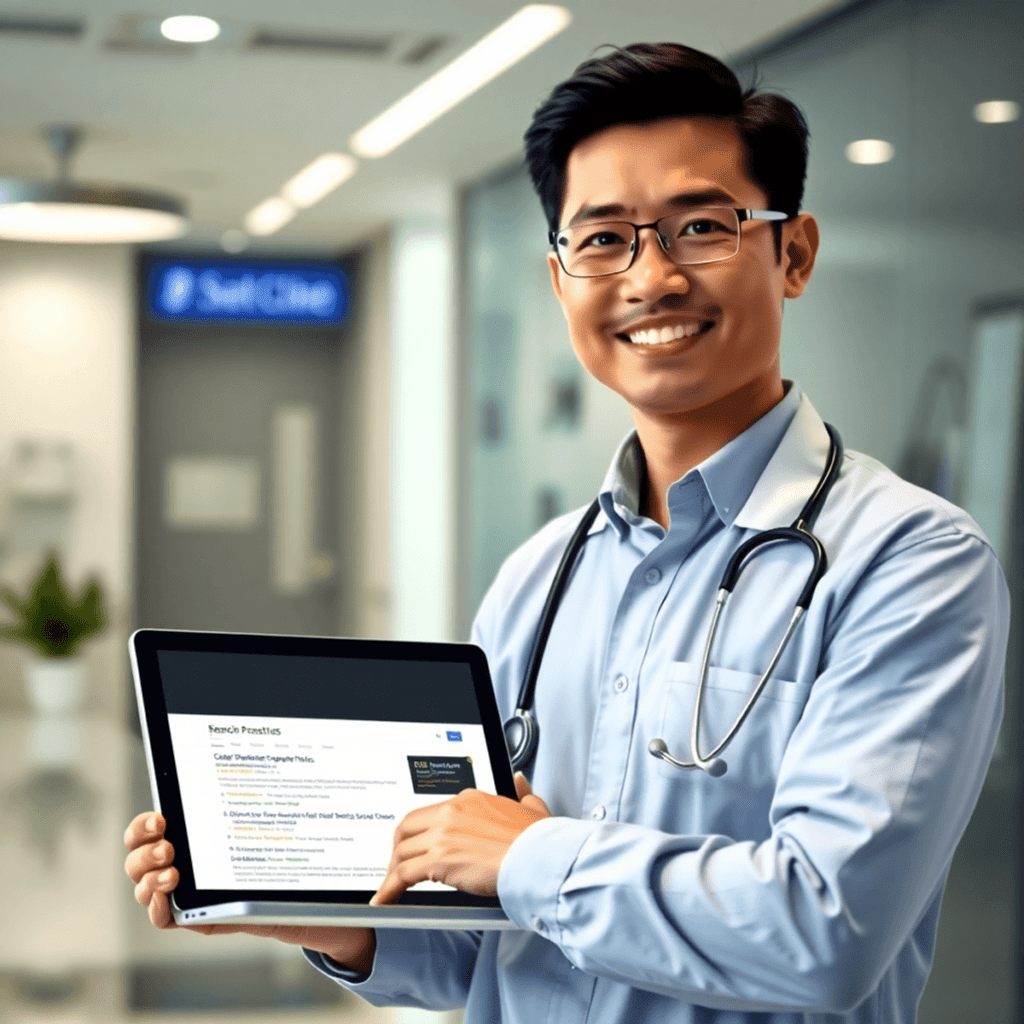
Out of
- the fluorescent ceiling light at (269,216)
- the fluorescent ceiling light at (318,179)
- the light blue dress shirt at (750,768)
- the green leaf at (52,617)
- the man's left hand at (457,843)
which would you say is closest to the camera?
the light blue dress shirt at (750,768)

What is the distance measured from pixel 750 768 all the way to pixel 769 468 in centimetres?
28

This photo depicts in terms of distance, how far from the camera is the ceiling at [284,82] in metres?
3.95

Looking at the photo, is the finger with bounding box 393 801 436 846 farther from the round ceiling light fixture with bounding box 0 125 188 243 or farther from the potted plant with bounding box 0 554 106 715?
the potted plant with bounding box 0 554 106 715

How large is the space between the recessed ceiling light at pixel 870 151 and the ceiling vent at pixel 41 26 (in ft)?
7.54

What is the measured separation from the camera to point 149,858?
111 centimetres

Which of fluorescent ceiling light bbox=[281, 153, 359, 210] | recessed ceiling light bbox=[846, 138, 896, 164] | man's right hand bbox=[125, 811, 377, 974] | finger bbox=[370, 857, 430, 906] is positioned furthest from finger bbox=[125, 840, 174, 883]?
fluorescent ceiling light bbox=[281, 153, 359, 210]

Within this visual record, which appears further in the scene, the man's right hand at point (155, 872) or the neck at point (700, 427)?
the neck at point (700, 427)

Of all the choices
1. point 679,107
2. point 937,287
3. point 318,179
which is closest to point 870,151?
point 937,287

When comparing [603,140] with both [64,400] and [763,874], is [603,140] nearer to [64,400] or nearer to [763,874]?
[763,874]

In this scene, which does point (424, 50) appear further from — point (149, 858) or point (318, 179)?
point (149, 858)

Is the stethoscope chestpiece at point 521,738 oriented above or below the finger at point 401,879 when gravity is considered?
above

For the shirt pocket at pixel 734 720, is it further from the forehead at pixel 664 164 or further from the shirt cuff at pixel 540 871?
the forehead at pixel 664 164

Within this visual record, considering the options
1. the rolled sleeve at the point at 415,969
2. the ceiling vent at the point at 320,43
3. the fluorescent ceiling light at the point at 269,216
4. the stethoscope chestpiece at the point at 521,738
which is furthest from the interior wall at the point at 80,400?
the stethoscope chestpiece at the point at 521,738

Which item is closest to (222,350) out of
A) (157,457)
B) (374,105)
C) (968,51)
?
(157,457)
